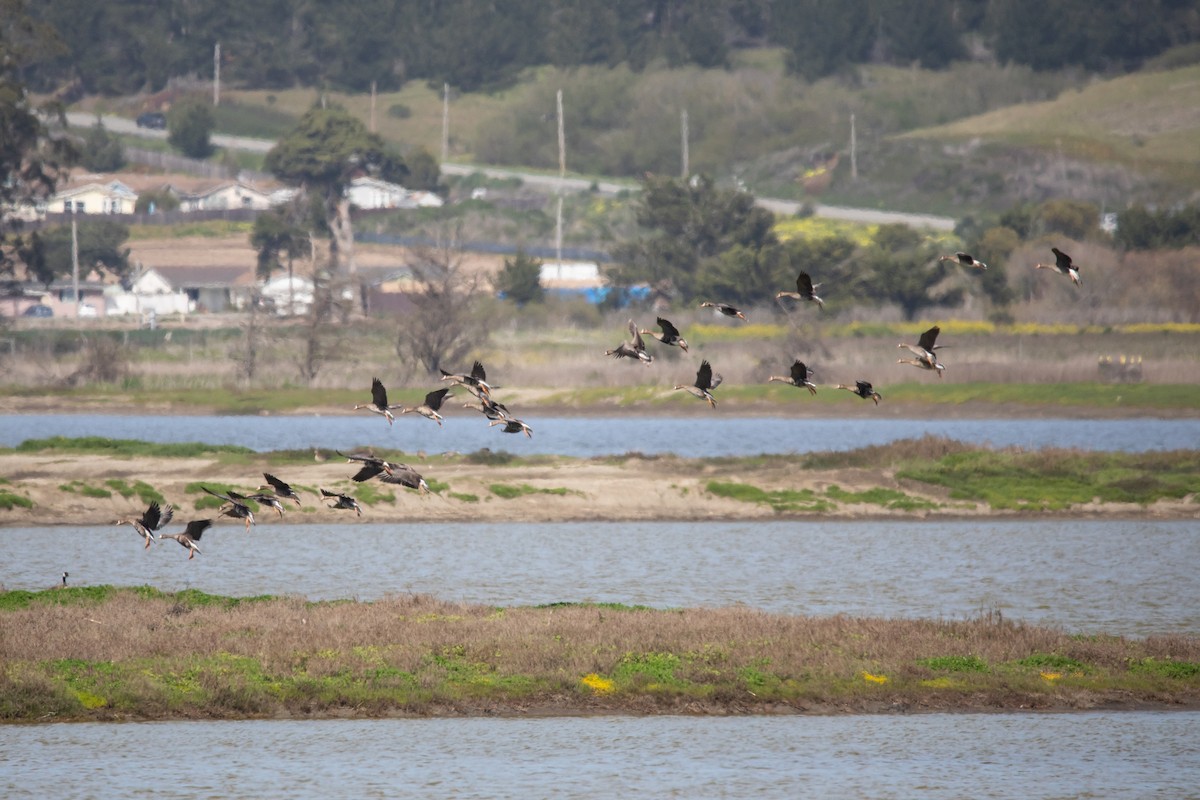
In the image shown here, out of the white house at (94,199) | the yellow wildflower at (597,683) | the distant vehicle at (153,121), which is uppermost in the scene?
the distant vehicle at (153,121)

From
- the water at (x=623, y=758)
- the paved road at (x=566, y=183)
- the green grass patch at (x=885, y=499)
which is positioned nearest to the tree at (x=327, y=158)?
the paved road at (x=566, y=183)

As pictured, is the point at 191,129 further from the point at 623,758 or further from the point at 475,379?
the point at 623,758

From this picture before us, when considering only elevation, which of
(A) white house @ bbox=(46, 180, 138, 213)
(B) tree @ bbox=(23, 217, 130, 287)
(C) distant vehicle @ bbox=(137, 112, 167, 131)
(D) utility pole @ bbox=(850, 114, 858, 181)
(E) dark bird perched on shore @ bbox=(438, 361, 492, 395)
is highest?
(C) distant vehicle @ bbox=(137, 112, 167, 131)

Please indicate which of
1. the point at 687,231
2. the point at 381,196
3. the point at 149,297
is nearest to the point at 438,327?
the point at 687,231

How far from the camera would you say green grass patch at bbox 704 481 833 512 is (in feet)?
169

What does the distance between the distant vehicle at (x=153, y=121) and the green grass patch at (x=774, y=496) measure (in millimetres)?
150467

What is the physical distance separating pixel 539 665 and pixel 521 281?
88719mm

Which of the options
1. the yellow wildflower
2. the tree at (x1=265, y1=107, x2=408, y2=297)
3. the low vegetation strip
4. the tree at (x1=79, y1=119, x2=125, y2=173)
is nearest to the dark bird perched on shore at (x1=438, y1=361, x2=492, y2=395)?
the low vegetation strip

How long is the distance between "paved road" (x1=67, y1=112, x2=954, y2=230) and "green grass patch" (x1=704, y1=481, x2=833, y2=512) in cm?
8966

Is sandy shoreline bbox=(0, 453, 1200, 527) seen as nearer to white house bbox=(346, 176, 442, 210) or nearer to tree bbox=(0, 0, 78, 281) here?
tree bbox=(0, 0, 78, 281)

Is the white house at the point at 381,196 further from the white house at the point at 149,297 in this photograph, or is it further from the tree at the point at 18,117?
the tree at the point at 18,117

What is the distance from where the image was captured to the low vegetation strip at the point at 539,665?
25.4m

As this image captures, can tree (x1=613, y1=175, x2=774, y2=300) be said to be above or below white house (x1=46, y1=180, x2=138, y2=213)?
below

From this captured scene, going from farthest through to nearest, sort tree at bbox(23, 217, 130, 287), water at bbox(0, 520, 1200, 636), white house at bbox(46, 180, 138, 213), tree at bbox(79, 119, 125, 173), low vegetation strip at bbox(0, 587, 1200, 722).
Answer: tree at bbox(79, 119, 125, 173) < white house at bbox(46, 180, 138, 213) < tree at bbox(23, 217, 130, 287) < water at bbox(0, 520, 1200, 636) < low vegetation strip at bbox(0, 587, 1200, 722)
